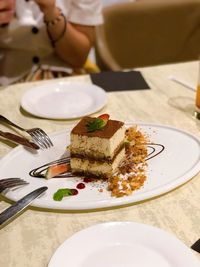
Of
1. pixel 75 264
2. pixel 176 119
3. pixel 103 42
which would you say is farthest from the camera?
pixel 103 42

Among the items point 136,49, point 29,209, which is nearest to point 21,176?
point 29,209

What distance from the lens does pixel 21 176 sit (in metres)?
0.90

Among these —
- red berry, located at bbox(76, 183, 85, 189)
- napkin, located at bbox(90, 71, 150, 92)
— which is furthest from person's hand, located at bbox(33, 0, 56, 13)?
red berry, located at bbox(76, 183, 85, 189)

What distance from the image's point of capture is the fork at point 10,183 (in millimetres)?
832

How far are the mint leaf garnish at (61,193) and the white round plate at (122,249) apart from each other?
120 mm

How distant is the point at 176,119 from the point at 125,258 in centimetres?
57

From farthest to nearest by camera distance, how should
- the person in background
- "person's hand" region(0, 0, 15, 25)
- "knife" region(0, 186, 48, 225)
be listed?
the person in background
"person's hand" region(0, 0, 15, 25)
"knife" region(0, 186, 48, 225)

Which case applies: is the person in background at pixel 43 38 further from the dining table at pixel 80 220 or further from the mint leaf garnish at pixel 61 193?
the mint leaf garnish at pixel 61 193

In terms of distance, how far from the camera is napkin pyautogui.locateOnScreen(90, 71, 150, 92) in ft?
4.52

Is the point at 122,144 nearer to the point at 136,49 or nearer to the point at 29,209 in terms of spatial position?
the point at 29,209

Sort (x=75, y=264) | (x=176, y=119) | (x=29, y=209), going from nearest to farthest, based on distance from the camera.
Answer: (x=75, y=264) < (x=29, y=209) < (x=176, y=119)

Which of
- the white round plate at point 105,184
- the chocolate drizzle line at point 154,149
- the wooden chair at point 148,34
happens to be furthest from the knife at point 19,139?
the wooden chair at point 148,34

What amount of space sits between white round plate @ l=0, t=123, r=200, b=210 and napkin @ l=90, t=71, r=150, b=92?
0.31m

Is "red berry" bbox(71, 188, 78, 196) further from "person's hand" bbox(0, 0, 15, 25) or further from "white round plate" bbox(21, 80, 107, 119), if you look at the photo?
"person's hand" bbox(0, 0, 15, 25)
